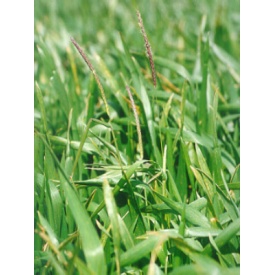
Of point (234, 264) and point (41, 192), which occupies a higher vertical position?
point (41, 192)

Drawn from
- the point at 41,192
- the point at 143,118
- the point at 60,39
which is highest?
the point at 60,39

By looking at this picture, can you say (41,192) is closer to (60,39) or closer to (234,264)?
(234,264)

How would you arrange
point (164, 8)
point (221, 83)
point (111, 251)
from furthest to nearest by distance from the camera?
point (164, 8) → point (221, 83) → point (111, 251)

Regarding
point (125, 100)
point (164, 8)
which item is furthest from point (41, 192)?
point (164, 8)

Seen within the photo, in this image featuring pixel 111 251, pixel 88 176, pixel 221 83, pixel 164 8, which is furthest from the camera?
pixel 164 8
